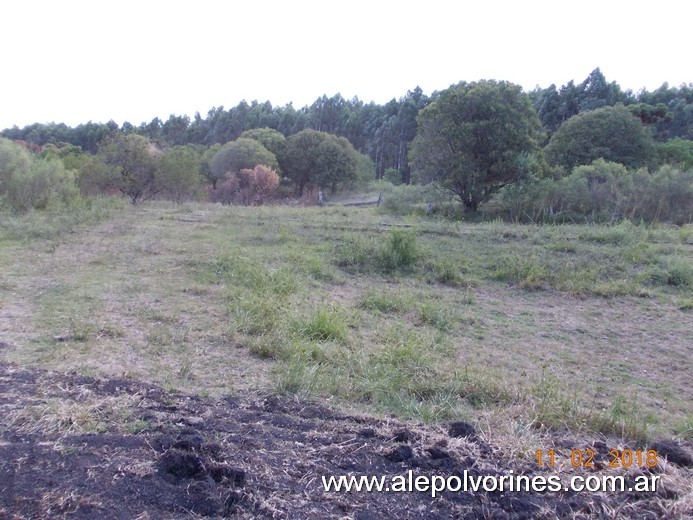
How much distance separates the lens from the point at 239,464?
284 centimetres

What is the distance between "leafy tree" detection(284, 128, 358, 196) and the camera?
113 ft

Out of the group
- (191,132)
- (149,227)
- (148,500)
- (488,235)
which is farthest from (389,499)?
(191,132)

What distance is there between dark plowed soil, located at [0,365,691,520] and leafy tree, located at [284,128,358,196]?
31.5 metres

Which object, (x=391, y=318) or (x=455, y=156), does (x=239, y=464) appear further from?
(x=455, y=156)

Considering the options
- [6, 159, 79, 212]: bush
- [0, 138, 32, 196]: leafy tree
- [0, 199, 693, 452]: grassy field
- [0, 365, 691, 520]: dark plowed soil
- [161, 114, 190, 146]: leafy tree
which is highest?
[161, 114, 190, 146]: leafy tree

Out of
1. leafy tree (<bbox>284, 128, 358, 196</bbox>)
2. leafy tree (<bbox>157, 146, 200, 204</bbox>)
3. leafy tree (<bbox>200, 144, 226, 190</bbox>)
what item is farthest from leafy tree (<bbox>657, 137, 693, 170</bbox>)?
leafy tree (<bbox>200, 144, 226, 190</bbox>)

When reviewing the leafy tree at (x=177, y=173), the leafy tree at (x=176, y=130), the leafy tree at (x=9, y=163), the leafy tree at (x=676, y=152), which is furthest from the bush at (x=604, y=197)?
the leafy tree at (x=176, y=130)

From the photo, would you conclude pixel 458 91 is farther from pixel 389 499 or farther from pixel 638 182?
pixel 389 499

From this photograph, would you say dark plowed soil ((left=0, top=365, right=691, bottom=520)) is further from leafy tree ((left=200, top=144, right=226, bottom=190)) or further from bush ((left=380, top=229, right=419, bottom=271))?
leafy tree ((left=200, top=144, right=226, bottom=190))

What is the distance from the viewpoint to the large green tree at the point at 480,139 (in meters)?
18.3

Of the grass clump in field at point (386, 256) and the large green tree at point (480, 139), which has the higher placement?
the large green tree at point (480, 139)

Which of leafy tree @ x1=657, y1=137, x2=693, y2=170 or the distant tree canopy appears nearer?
the distant tree canopy

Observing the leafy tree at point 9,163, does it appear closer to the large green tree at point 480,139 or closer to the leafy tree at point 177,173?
the leafy tree at point 177,173

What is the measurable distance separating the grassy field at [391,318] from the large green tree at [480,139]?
6.04m
